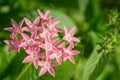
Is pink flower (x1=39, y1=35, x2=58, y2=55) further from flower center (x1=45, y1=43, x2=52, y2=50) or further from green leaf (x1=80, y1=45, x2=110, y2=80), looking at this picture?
green leaf (x1=80, y1=45, x2=110, y2=80)

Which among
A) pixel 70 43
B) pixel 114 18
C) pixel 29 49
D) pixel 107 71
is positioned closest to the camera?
pixel 29 49

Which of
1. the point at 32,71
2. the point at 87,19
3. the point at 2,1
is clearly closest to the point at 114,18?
the point at 32,71

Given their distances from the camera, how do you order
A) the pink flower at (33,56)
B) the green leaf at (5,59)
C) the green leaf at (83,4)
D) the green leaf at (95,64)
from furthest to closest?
1. the green leaf at (83,4)
2. the green leaf at (5,59)
3. the green leaf at (95,64)
4. the pink flower at (33,56)

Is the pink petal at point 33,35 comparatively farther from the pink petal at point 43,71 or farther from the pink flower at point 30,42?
the pink petal at point 43,71

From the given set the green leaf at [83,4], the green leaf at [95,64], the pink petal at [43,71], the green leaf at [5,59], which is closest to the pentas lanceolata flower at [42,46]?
the pink petal at [43,71]

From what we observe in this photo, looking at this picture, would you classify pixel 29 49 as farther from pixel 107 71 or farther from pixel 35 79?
pixel 107 71
